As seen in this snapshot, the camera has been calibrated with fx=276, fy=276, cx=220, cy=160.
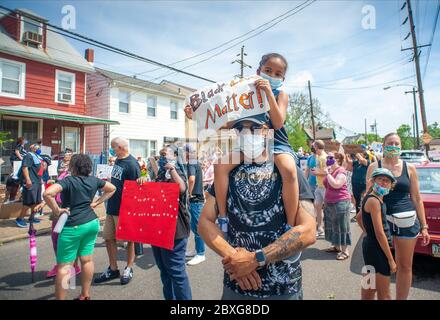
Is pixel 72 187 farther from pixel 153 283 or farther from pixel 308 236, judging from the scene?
pixel 308 236

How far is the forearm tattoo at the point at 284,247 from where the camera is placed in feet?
4.89

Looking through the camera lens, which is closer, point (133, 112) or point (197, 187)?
point (197, 187)

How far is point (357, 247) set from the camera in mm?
5602

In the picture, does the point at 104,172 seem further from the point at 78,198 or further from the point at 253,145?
the point at 253,145

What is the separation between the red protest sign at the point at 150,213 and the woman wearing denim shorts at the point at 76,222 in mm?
394

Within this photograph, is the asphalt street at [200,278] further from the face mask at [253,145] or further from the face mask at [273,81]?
the face mask at [273,81]

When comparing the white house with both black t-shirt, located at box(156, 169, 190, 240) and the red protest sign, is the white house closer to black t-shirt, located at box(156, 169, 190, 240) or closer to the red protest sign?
the red protest sign

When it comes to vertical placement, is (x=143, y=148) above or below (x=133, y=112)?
→ below

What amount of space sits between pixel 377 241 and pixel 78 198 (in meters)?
3.41

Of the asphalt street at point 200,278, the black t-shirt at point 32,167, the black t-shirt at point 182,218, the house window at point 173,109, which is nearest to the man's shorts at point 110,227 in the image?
the asphalt street at point 200,278

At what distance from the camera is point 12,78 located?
44.6 feet

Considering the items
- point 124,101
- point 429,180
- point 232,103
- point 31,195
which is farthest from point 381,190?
point 124,101
